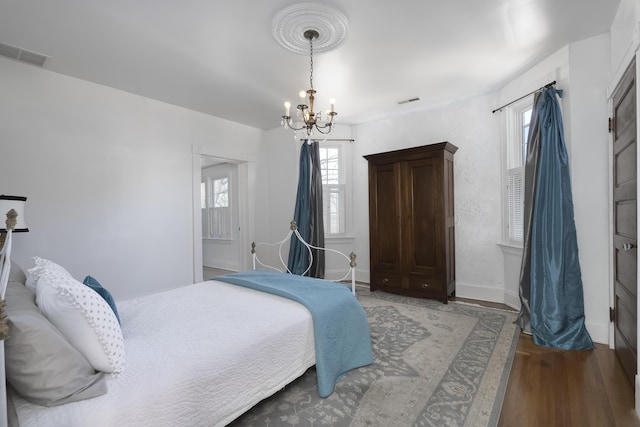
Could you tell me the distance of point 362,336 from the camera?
2.21 metres

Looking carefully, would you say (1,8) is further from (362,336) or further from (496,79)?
(496,79)

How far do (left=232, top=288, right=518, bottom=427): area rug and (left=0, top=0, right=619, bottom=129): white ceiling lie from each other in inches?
102

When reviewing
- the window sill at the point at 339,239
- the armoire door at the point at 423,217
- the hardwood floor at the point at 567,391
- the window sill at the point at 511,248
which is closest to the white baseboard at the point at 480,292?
the window sill at the point at 511,248

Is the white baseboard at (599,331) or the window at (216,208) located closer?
the white baseboard at (599,331)

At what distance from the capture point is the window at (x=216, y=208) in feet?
19.9

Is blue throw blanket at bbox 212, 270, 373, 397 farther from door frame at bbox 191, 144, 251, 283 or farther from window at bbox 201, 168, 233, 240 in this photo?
window at bbox 201, 168, 233, 240

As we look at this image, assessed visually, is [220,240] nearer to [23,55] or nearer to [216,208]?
[216,208]

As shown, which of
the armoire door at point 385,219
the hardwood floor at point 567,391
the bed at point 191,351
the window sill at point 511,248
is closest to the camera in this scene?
the bed at point 191,351

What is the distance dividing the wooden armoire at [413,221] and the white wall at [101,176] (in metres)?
2.58

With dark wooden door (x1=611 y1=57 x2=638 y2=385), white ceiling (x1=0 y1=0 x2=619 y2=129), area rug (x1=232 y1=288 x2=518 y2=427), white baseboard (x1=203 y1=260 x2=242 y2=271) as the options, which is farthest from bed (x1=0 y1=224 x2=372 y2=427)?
white baseboard (x1=203 y1=260 x2=242 y2=271)

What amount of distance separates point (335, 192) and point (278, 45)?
2706 mm

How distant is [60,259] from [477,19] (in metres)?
4.38

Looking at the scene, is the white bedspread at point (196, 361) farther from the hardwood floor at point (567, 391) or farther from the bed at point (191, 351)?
the hardwood floor at point (567, 391)

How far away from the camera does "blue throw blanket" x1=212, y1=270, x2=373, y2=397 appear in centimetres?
189
